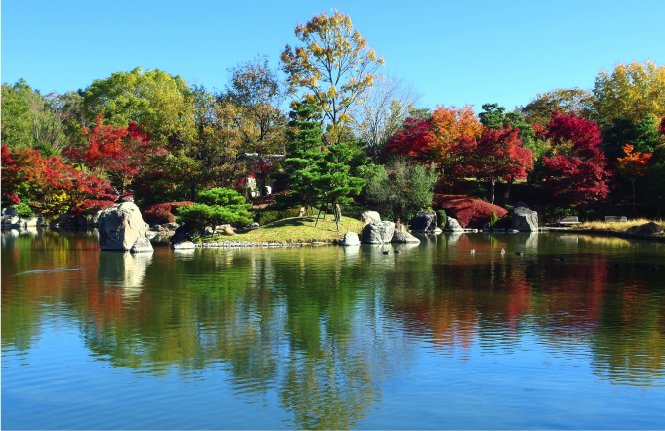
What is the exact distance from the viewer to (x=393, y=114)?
41781 mm

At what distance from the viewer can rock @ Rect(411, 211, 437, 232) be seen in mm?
32156

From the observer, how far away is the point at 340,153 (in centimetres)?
2942

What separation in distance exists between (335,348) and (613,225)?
86.4 ft

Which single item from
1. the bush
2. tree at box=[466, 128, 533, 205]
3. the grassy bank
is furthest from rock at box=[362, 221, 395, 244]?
the bush

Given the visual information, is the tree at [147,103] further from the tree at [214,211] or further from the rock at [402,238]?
the rock at [402,238]

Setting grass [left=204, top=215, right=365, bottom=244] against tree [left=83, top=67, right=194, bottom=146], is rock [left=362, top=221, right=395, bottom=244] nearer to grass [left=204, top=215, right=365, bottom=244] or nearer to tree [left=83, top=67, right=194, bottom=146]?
grass [left=204, top=215, right=365, bottom=244]

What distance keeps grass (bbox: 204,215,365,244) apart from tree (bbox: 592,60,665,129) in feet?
79.2

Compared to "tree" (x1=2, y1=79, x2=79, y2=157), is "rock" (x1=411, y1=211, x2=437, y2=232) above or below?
below

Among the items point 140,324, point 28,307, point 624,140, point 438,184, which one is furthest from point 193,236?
point 624,140

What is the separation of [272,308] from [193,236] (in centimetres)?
1444

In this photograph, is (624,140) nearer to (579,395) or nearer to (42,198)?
(579,395)

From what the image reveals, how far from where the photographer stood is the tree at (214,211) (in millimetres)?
24094

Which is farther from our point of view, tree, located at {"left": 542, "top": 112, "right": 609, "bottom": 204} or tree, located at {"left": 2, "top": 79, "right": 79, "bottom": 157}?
tree, located at {"left": 2, "top": 79, "right": 79, "bottom": 157}

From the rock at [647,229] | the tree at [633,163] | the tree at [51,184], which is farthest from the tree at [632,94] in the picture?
the tree at [51,184]
